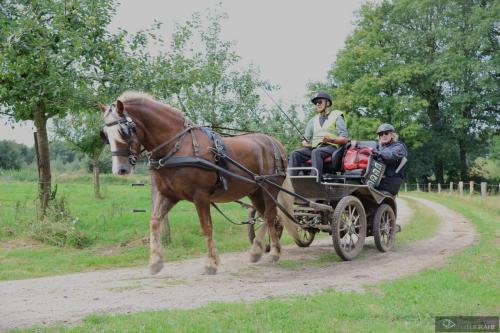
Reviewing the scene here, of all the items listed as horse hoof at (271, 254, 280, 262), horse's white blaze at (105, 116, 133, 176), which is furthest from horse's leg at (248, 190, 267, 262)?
horse's white blaze at (105, 116, 133, 176)

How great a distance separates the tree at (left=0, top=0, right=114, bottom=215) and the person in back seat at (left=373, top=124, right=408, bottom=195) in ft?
18.4

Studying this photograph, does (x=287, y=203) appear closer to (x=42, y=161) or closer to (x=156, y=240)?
(x=156, y=240)

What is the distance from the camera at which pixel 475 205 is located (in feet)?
70.1

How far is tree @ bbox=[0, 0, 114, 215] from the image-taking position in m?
8.89

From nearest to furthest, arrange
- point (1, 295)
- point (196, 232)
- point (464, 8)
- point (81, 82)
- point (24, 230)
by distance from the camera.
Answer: point (1, 295) < point (81, 82) < point (24, 230) < point (196, 232) < point (464, 8)

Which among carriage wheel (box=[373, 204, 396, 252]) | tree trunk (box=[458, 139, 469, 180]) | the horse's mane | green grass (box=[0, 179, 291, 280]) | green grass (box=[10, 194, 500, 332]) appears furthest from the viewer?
tree trunk (box=[458, 139, 469, 180])

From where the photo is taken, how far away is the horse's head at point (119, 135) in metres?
6.45

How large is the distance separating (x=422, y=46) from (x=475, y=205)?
63.2 feet

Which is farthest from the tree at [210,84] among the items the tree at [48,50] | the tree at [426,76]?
the tree at [426,76]

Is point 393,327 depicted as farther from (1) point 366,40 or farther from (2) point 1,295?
(1) point 366,40

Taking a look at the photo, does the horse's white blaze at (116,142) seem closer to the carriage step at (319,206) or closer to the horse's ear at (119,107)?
the horse's ear at (119,107)

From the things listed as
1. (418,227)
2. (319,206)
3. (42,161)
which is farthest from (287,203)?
(418,227)

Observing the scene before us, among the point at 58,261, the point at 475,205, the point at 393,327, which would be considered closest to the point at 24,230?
the point at 58,261

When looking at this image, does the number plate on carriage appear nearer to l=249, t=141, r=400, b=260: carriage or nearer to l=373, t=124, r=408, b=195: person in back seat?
l=249, t=141, r=400, b=260: carriage
